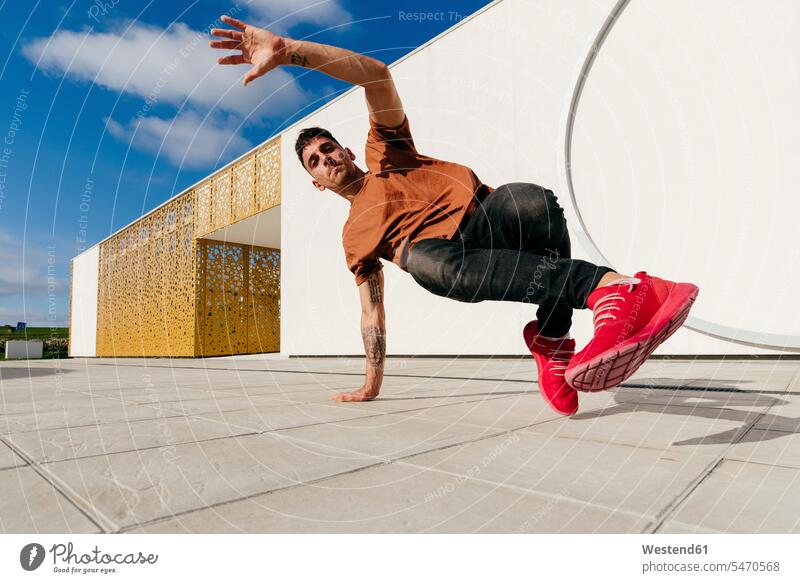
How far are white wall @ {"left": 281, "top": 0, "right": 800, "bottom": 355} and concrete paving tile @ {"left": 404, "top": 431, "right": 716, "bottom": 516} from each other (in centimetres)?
405

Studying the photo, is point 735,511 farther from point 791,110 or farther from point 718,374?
point 791,110

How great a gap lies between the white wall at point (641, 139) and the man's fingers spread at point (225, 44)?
4.31 meters

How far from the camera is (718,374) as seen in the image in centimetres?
331

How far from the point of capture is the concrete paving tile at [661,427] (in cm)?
133

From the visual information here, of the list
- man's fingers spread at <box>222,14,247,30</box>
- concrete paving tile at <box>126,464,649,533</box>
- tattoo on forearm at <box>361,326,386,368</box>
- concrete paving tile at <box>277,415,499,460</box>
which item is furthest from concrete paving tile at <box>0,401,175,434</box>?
man's fingers spread at <box>222,14,247,30</box>

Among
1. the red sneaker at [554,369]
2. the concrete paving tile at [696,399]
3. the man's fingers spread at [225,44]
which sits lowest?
the concrete paving tile at [696,399]

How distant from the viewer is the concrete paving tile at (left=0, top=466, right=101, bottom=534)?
2.58ft

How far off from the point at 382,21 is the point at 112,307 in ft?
57.6

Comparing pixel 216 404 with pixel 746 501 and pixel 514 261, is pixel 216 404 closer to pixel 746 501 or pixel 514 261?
pixel 514 261

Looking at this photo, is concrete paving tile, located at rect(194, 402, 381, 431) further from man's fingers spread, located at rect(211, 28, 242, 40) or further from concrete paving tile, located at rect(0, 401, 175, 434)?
man's fingers spread, located at rect(211, 28, 242, 40)

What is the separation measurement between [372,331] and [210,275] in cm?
1113

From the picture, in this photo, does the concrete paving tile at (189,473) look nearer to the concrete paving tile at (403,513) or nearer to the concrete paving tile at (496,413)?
the concrete paving tile at (403,513)

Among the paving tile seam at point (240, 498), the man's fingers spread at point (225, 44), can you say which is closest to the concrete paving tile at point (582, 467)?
the paving tile seam at point (240, 498)

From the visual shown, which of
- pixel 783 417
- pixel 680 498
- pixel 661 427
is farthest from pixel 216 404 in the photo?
pixel 783 417
